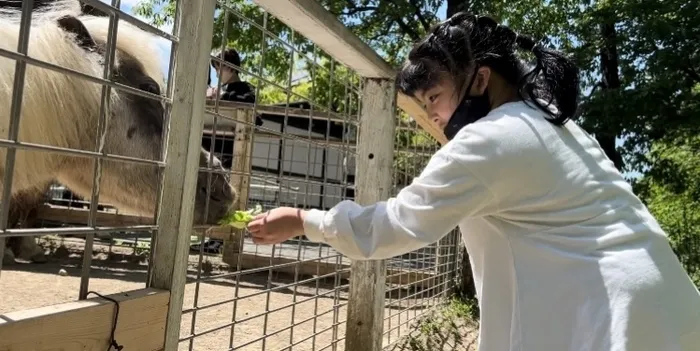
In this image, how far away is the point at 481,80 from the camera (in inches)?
67.6

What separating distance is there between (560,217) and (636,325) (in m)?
0.28

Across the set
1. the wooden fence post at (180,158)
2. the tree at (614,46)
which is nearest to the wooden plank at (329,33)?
the wooden fence post at (180,158)

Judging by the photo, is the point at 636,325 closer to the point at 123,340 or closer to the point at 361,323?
the point at 123,340

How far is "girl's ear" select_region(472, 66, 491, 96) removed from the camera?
1.70m

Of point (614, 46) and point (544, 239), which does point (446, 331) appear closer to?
point (544, 239)

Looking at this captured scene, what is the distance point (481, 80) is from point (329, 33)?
105 cm

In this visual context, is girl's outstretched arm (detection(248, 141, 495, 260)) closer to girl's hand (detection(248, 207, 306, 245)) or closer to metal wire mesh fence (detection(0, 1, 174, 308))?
girl's hand (detection(248, 207, 306, 245))

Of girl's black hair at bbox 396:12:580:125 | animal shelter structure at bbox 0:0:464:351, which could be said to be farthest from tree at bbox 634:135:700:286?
girl's black hair at bbox 396:12:580:125

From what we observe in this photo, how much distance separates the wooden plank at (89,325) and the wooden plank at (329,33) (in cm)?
103

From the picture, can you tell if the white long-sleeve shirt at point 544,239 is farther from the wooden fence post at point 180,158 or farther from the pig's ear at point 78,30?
the pig's ear at point 78,30

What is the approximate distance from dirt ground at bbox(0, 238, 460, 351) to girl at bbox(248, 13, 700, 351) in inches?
75.9

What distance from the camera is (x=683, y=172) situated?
9711 mm

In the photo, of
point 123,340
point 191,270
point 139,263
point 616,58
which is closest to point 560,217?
point 123,340

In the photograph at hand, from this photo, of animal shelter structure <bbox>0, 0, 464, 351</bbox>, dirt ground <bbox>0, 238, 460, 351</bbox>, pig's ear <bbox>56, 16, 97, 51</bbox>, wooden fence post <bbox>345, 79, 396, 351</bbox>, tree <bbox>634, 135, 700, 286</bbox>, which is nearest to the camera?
animal shelter structure <bbox>0, 0, 464, 351</bbox>
